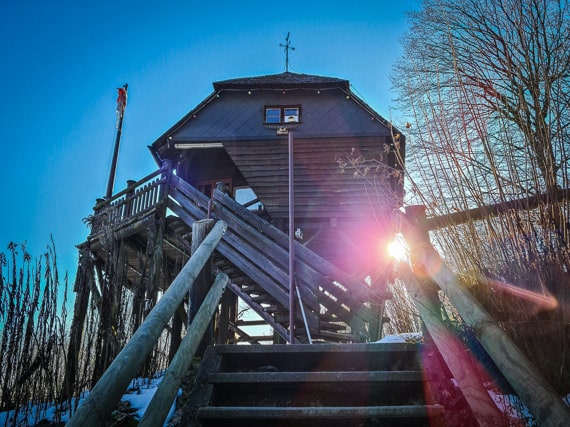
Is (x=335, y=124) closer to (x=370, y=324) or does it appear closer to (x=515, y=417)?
(x=370, y=324)

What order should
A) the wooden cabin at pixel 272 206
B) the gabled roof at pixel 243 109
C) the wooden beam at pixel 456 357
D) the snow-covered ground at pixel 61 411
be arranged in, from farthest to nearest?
the gabled roof at pixel 243 109 < the wooden cabin at pixel 272 206 < the snow-covered ground at pixel 61 411 < the wooden beam at pixel 456 357

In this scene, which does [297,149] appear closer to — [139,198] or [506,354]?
[139,198]

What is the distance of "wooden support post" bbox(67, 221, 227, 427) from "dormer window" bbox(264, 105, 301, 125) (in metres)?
9.68

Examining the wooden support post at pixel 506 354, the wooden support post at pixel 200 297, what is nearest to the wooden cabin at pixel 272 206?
the wooden support post at pixel 200 297

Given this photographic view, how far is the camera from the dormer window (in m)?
12.0

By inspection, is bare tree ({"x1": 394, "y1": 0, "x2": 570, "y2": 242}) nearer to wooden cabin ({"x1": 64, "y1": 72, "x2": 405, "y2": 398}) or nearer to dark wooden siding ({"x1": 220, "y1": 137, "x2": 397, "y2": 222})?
wooden cabin ({"x1": 64, "y1": 72, "x2": 405, "y2": 398})

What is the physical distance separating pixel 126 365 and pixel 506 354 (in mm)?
1742

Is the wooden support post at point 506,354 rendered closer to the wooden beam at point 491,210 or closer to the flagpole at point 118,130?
the wooden beam at point 491,210

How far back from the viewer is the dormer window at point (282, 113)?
12.0 metres

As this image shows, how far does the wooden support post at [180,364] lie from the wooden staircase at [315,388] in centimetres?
18

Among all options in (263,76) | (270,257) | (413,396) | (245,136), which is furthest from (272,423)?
(263,76)

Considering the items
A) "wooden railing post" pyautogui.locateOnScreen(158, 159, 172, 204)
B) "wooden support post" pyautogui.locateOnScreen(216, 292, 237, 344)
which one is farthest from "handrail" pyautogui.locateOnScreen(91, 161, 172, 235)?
"wooden support post" pyautogui.locateOnScreen(216, 292, 237, 344)

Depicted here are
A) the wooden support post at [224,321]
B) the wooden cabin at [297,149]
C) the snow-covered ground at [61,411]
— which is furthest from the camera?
the wooden cabin at [297,149]

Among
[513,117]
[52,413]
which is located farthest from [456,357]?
[52,413]
